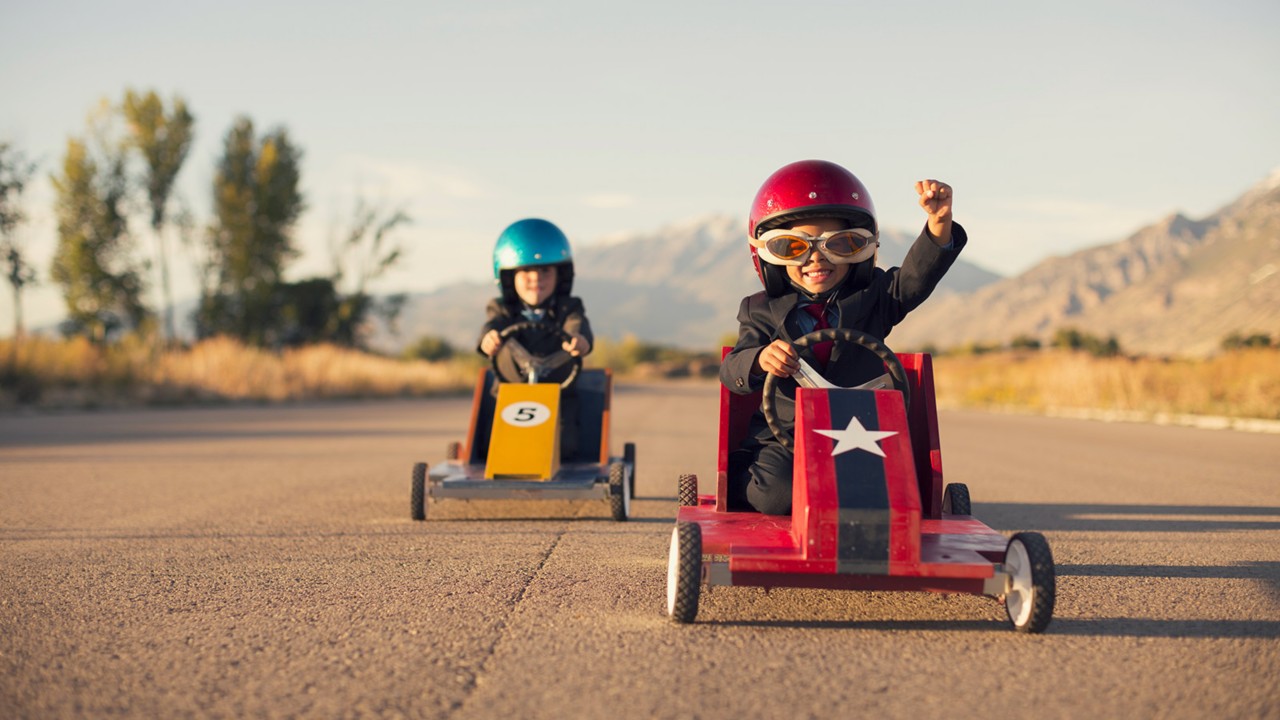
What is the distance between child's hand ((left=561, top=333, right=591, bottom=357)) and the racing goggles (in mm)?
3059

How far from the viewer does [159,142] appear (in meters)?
38.8

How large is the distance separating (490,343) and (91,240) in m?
36.3

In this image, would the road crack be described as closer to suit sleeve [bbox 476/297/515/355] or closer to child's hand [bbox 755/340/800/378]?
child's hand [bbox 755/340/800/378]

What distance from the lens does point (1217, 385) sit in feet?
66.9

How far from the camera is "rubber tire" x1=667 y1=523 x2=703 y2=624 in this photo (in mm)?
3752

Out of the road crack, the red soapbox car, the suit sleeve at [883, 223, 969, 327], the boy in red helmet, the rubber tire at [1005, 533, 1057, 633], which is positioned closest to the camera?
the road crack

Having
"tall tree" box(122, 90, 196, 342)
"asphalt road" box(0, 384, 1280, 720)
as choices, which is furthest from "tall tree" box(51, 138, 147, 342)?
"asphalt road" box(0, 384, 1280, 720)

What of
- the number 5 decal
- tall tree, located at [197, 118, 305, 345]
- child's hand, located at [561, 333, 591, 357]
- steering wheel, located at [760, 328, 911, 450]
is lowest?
the number 5 decal

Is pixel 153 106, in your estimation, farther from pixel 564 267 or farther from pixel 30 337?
pixel 564 267

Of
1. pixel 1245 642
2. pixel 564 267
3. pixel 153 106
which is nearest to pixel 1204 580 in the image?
pixel 1245 642

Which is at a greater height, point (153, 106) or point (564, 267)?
point (153, 106)

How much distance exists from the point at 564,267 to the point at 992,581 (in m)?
5.45

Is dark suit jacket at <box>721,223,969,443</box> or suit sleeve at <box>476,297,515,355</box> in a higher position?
suit sleeve at <box>476,297,515,355</box>

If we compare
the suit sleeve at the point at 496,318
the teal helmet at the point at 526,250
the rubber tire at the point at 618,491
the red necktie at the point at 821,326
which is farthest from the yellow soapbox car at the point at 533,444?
the red necktie at the point at 821,326
